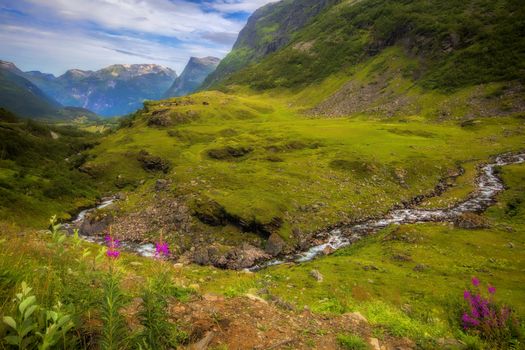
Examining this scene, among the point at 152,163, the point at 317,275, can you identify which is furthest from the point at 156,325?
the point at 152,163

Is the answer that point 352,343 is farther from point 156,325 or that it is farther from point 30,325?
point 30,325

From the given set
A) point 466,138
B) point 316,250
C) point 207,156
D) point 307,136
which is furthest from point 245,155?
point 466,138

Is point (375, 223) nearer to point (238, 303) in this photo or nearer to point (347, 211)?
point (347, 211)

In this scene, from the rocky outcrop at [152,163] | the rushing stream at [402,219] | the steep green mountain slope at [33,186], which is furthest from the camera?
the rocky outcrop at [152,163]

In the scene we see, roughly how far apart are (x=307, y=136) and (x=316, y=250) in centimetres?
5116

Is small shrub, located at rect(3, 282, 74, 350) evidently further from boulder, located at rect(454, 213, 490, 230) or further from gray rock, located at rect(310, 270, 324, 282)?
boulder, located at rect(454, 213, 490, 230)

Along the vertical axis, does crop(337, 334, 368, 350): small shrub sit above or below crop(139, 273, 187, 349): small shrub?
below

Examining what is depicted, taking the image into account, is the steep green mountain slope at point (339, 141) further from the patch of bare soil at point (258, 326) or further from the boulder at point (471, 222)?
the patch of bare soil at point (258, 326)

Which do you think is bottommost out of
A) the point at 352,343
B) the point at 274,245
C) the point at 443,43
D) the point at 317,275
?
the point at 274,245

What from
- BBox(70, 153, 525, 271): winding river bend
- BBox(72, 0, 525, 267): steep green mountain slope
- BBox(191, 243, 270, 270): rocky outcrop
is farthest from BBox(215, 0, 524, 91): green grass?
BBox(191, 243, 270, 270): rocky outcrop

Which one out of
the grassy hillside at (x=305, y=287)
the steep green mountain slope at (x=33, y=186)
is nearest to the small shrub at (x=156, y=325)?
the grassy hillside at (x=305, y=287)

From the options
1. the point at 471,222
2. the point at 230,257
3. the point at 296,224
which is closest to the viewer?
the point at 471,222

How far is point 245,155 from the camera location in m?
76.5

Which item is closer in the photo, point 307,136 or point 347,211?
point 347,211
